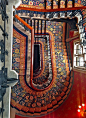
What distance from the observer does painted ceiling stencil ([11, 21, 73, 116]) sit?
164 inches

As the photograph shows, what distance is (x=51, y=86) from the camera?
531cm

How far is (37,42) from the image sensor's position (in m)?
7.30

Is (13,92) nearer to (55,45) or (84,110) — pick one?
(84,110)

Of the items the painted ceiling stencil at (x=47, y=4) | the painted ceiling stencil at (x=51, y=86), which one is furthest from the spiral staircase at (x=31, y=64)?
the painted ceiling stencil at (x=47, y=4)

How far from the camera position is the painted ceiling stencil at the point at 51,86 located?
417 centimetres

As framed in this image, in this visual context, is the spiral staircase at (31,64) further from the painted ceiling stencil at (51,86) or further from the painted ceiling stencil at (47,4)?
the painted ceiling stencil at (47,4)

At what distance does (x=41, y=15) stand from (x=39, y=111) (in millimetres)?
4935

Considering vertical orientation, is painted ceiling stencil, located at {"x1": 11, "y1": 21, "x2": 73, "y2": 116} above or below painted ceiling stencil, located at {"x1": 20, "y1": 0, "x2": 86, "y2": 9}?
below

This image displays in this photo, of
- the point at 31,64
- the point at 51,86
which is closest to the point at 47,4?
the point at 31,64

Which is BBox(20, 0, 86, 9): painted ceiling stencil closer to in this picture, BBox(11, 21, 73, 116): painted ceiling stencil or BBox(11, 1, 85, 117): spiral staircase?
BBox(11, 1, 85, 117): spiral staircase

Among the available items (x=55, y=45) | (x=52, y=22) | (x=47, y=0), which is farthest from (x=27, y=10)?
(x=55, y=45)

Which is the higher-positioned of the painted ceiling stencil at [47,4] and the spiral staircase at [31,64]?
the painted ceiling stencil at [47,4]

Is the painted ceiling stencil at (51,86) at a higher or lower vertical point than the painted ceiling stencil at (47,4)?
lower

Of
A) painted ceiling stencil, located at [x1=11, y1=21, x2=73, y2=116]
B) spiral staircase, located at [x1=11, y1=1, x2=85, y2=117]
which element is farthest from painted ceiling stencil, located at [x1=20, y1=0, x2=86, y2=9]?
painted ceiling stencil, located at [x1=11, y1=21, x2=73, y2=116]
